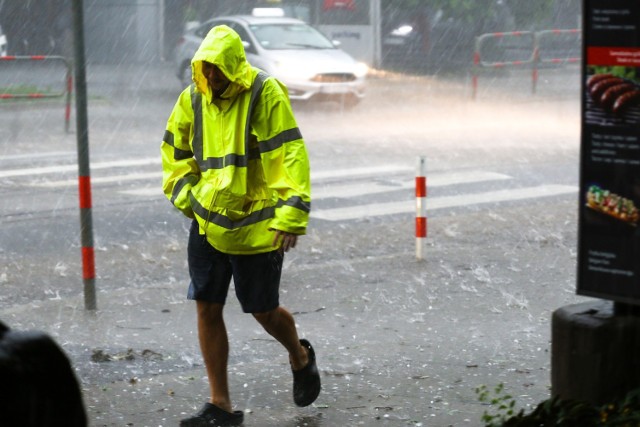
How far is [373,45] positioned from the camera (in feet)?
97.9

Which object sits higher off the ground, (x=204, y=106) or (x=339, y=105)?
(x=204, y=106)

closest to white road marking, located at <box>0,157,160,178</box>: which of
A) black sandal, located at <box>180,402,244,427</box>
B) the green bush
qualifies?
black sandal, located at <box>180,402,244,427</box>

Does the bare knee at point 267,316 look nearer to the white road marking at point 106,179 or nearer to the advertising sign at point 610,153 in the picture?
the advertising sign at point 610,153

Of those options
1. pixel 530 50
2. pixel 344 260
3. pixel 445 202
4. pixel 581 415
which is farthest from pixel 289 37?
pixel 581 415

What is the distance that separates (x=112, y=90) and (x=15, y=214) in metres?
13.8

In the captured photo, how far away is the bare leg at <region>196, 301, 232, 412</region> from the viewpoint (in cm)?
574

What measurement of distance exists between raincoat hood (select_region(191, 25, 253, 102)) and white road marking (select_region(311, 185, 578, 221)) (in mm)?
6402

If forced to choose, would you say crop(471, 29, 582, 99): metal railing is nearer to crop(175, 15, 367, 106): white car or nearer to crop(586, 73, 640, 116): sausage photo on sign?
crop(175, 15, 367, 106): white car

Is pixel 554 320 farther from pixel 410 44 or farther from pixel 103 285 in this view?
pixel 410 44

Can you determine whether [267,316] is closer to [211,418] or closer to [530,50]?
[211,418]

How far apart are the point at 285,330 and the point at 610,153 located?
74.4 inches

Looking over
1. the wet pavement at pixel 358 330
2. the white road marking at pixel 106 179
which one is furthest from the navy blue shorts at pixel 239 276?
the white road marking at pixel 106 179

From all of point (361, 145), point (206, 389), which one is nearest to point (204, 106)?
point (206, 389)

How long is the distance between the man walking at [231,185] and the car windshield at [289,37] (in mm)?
16757
